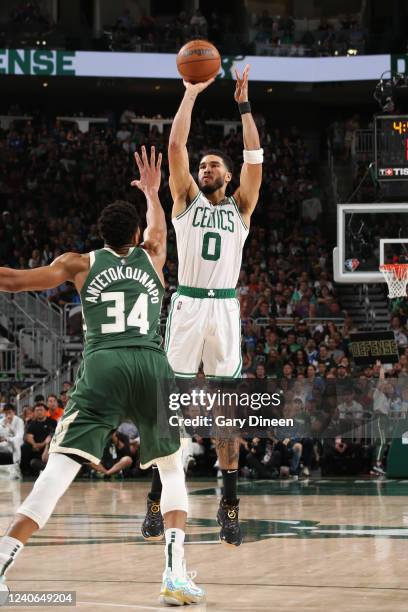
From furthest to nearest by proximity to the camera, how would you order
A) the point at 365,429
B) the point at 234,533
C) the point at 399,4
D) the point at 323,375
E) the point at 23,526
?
the point at 399,4 → the point at 323,375 → the point at 365,429 → the point at 234,533 → the point at 23,526

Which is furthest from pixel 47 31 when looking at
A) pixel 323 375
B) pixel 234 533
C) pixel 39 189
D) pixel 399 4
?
pixel 234 533

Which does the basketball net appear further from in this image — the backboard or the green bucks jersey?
the green bucks jersey

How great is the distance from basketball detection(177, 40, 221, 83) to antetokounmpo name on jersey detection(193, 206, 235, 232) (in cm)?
99

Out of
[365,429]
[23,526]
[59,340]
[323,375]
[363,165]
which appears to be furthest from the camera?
[363,165]

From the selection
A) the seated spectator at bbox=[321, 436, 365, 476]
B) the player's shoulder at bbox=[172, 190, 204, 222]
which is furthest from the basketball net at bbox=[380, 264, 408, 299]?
the player's shoulder at bbox=[172, 190, 204, 222]

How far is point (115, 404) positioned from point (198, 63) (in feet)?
10.3

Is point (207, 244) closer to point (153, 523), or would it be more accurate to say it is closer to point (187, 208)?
point (187, 208)

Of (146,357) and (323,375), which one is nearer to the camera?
(146,357)

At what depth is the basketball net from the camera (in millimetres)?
15719

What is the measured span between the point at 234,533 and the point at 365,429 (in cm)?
910

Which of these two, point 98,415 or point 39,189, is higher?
point 39,189

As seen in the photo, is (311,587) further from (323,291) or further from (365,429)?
(323,291)

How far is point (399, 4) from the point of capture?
104ft

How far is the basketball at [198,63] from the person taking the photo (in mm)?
8078
